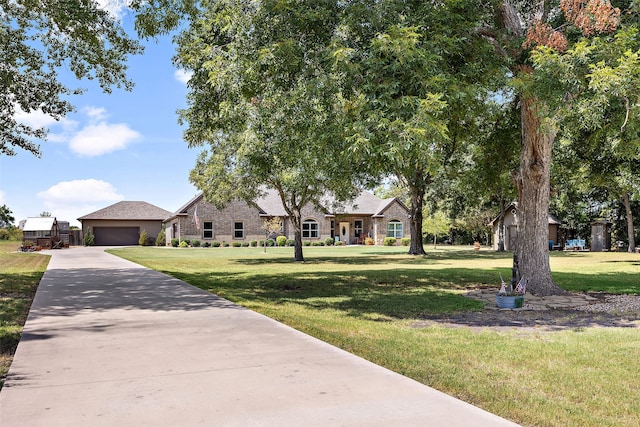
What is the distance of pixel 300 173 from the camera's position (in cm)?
2230

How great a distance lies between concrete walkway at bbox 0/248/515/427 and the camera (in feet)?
13.5

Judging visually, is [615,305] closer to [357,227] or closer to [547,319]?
[547,319]

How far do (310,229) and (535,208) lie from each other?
134 feet

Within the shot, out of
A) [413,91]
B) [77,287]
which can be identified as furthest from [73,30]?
[413,91]

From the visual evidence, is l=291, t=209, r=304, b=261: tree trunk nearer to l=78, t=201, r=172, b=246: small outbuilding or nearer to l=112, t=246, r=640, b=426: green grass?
l=112, t=246, r=640, b=426: green grass

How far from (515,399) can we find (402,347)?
229 centimetres

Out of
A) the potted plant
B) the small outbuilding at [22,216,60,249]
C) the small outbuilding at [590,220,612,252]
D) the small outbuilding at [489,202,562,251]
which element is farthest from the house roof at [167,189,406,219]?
the potted plant

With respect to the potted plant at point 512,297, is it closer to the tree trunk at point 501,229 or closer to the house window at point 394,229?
the tree trunk at point 501,229

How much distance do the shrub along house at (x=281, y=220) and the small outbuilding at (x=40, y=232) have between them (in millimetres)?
10667

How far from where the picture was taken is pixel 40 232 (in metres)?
45.8

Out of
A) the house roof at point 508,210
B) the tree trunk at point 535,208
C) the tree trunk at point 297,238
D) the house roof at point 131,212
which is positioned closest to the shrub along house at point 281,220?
the house roof at point 131,212

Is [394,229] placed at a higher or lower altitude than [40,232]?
lower

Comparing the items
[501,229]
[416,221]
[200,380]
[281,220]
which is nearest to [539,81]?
[200,380]

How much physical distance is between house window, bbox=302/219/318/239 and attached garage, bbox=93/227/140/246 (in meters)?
19.5
